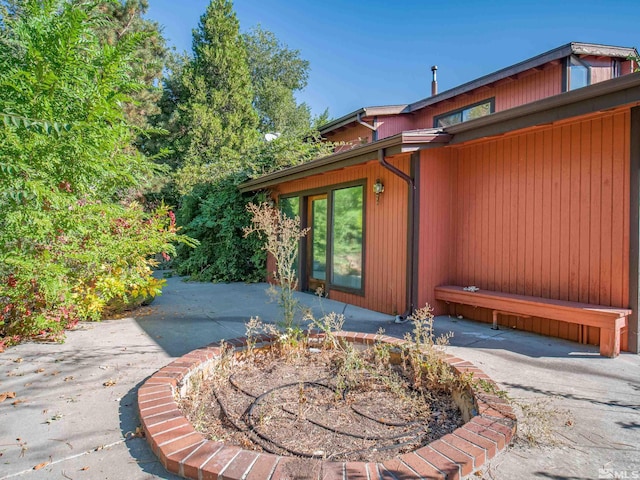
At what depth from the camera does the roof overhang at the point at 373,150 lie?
4.59 meters

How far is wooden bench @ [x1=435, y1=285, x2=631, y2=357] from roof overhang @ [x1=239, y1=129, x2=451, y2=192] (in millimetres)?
1893

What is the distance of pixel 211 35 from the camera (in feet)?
56.4

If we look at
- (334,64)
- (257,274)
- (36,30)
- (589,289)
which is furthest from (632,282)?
(334,64)

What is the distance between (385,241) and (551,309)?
2.24 meters

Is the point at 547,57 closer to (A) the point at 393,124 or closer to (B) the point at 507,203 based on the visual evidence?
(A) the point at 393,124

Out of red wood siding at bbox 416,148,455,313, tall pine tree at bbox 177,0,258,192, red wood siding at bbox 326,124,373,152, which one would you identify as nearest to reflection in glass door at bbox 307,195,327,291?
red wood siding at bbox 416,148,455,313

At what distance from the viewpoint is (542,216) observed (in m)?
4.26

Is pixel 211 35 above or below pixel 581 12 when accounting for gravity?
above

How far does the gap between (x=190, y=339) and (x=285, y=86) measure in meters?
20.8

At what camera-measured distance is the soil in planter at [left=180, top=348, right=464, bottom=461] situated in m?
1.97

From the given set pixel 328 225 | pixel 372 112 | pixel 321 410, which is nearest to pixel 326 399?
pixel 321 410

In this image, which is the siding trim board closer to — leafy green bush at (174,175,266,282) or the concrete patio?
the concrete patio

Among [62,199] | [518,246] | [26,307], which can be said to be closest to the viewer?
[62,199]

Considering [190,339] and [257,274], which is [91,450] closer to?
[190,339]
